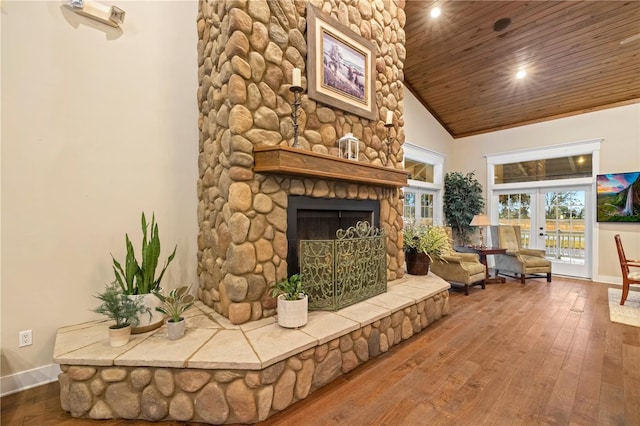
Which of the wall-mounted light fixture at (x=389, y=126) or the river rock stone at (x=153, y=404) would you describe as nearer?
the river rock stone at (x=153, y=404)

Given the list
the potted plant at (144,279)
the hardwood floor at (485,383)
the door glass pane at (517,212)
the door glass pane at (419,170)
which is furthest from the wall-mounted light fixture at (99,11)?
the door glass pane at (517,212)

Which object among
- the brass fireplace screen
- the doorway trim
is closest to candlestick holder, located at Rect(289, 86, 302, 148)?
the brass fireplace screen

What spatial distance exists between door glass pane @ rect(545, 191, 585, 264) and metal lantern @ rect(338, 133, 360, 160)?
207 inches

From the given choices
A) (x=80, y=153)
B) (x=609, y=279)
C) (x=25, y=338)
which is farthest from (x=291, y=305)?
(x=609, y=279)

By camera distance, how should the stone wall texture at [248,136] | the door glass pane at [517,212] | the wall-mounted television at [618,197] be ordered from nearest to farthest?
the stone wall texture at [248,136], the wall-mounted television at [618,197], the door glass pane at [517,212]

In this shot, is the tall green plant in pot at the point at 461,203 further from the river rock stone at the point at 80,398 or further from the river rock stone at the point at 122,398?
the river rock stone at the point at 80,398

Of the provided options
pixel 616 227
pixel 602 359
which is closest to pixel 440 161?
pixel 616 227

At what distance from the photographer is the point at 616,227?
189 inches

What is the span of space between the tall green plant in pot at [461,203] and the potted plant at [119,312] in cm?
599

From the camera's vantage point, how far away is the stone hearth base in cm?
157

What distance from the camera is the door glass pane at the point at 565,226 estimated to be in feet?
17.4

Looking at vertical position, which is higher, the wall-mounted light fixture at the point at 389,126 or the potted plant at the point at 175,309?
the wall-mounted light fixture at the point at 389,126

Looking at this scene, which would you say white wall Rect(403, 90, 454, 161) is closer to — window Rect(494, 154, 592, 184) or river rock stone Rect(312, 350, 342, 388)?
window Rect(494, 154, 592, 184)

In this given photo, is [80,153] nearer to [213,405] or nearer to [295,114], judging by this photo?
[295,114]
